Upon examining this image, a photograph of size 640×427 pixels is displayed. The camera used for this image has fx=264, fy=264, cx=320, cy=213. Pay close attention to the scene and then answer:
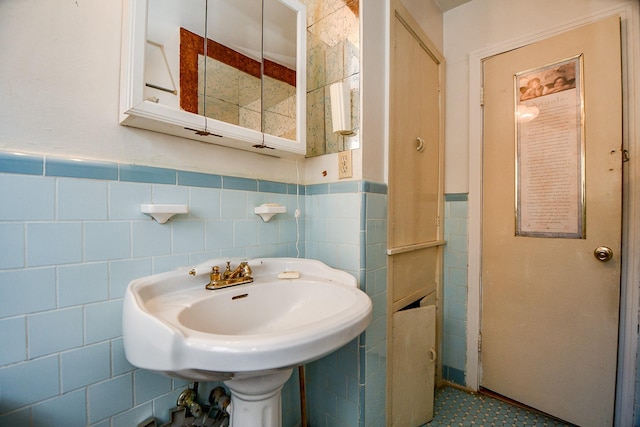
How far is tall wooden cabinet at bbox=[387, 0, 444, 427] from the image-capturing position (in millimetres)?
1238

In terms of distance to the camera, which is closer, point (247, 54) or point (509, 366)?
point (247, 54)

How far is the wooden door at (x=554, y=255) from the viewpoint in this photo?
1243mm

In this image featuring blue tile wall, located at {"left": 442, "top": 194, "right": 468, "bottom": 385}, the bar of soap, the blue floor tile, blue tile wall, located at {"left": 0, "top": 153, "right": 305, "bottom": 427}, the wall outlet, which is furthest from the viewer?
blue tile wall, located at {"left": 442, "top": 194, "right": 468, "bottom": 385}

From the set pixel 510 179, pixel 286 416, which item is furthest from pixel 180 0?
pixel 510 179

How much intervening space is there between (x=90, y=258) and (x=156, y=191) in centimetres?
24

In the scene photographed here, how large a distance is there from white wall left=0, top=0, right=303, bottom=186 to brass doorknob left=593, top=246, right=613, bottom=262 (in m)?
1.90

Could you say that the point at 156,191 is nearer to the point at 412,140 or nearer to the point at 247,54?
the point at 247,54

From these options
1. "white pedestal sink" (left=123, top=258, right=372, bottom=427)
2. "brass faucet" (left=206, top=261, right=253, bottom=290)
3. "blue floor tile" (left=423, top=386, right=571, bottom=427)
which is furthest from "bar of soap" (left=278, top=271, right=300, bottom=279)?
"blue floor tile" (left=423, top=386, right=571, bottom=427)

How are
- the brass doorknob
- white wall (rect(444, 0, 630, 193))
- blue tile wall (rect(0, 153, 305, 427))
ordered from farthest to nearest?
white wall (rect(444, 0, 630, 193))
the brass doorknob
blue tile wall (rect(0, 153, 305, 427))

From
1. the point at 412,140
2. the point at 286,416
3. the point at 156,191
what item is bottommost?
the point at 286,416

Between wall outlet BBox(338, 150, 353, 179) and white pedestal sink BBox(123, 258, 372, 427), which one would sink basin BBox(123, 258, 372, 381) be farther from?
wall outlet BBox(338, 150, 353, 179)

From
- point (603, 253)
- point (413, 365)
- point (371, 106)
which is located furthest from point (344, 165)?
point (603, 253)

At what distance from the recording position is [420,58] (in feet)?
4.87

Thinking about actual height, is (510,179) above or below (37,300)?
above
